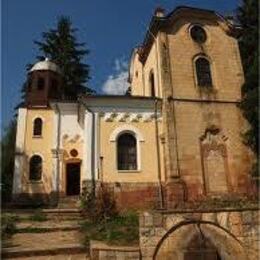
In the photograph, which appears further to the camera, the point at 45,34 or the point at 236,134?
the point at 45,34

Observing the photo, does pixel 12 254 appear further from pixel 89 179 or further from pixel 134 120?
pixel 134 120

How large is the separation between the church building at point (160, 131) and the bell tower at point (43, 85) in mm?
187

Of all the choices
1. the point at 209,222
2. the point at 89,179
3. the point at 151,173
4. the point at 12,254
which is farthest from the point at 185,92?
the point at 12,254

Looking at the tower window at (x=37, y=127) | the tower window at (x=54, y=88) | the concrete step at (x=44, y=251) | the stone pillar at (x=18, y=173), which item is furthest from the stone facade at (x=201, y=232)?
the tower window at (x=54, y=88)

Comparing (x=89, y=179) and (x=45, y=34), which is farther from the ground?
(x=45, y=34)

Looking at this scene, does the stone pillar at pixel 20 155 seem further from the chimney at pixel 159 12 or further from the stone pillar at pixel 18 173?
the chimney at pixel 159 12

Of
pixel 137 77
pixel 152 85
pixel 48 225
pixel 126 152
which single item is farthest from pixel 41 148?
pixel 48 225

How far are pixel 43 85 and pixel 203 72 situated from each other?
10332 mm

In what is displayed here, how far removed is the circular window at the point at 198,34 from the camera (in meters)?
21.2

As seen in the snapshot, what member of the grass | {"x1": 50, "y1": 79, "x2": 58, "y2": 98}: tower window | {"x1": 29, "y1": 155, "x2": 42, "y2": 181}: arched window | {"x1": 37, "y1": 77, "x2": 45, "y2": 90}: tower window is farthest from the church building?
the grass

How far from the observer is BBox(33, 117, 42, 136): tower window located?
2202 centimetres

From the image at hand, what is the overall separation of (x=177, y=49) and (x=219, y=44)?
8.84 feet

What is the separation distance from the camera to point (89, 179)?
17.3 m

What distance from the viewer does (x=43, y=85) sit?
2408 centimetres
